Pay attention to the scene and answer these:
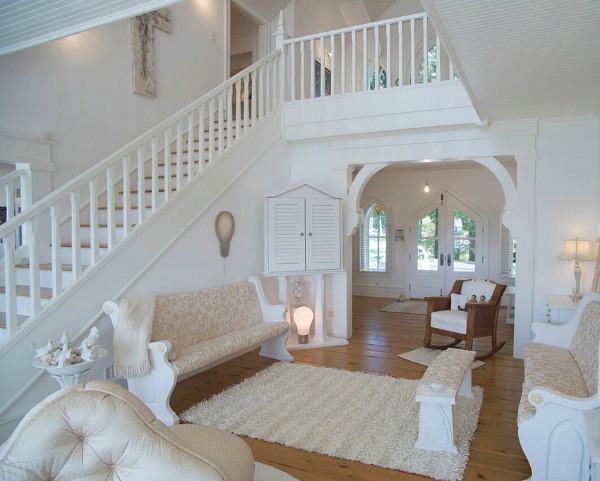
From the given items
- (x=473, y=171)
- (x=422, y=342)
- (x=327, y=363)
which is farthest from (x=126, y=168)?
(x=473, y=171)

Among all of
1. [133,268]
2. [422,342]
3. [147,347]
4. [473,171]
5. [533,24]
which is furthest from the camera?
[473,171]

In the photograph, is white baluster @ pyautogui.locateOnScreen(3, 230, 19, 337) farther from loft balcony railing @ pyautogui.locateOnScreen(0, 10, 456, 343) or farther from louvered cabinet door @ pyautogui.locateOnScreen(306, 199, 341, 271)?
louvered cabinet door @ pyautogui.locateOnScreen(306, 199, 341, 271)

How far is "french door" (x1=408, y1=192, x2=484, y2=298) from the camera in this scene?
9414 millimetres

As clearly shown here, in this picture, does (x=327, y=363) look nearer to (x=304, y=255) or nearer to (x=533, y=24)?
(x=304, y=255)

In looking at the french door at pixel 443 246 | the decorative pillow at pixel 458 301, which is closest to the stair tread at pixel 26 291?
the decorative pillow at pixel 458 301

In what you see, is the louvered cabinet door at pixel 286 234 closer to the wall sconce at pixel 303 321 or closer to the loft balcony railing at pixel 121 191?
the wall sconce at pixel 303 321

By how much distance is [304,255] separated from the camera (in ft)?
19.1

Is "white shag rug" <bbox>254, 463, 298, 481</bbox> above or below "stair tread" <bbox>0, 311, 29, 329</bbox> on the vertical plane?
below

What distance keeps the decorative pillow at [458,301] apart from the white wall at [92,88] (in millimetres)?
4418

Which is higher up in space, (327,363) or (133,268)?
(133,268)

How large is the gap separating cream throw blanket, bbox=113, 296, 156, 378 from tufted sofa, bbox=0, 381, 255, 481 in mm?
2010

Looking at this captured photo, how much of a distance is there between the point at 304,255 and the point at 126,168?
256 centimetres

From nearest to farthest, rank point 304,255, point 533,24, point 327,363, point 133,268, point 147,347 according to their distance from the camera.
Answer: point 533,24
point 147,347
point 133,268
point 327,363
point 304,255

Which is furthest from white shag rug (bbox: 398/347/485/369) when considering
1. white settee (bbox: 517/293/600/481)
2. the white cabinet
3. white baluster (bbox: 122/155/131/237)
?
white baluster (bbox: 122/155/131/237)
